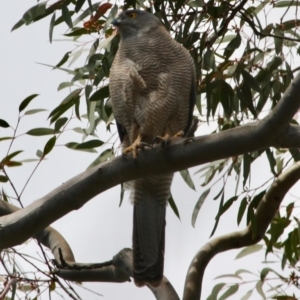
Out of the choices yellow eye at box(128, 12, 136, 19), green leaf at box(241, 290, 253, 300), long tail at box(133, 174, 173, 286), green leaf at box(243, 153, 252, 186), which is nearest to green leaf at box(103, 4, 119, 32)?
yellow eye at box(128, 12, 136, 19)

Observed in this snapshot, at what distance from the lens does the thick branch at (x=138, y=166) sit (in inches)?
101

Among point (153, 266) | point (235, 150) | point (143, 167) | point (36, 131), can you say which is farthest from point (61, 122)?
point (235, 150)

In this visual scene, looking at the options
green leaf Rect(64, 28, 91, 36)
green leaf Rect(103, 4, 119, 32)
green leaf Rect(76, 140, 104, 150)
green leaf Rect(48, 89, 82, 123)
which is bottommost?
green leaf Rect(76, 140, 104, 150)

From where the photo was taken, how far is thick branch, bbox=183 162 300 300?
11.5 ft

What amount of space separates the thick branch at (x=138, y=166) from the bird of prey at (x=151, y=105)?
76 cm

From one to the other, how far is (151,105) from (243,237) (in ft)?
2.82

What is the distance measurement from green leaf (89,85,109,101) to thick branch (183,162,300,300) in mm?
950

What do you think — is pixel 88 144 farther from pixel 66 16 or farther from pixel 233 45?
pixel 233 45

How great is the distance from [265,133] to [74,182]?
0.72m

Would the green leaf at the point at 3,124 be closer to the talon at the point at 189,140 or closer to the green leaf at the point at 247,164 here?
the talon at the point at 189,140

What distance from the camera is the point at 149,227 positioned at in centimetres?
378

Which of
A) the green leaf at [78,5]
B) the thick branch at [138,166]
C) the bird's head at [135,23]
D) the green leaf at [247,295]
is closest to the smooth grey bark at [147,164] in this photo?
the thick branch at [138,166]

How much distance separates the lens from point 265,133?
2531 mm

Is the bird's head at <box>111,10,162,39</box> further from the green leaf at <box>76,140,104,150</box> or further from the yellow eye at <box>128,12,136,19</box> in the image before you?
the green leaf at <box>76,140,104,150</box>
